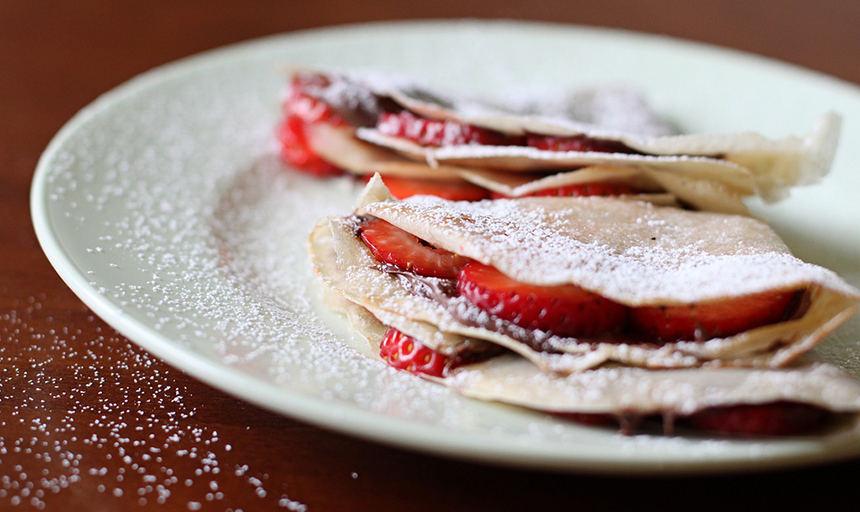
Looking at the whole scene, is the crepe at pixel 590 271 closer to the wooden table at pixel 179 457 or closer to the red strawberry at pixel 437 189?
the wooden table at pixel 179 457

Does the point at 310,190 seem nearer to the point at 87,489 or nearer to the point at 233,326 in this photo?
the point at 233,326

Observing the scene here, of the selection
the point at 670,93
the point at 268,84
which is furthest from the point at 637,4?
the point at 268,84

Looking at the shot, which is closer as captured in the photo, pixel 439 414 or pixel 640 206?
pixel 439 414

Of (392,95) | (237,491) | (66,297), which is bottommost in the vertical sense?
(66,297)

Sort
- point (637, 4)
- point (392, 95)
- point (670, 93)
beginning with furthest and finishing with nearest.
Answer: point (637, 4) < point (670, 93) < point (392, 95)

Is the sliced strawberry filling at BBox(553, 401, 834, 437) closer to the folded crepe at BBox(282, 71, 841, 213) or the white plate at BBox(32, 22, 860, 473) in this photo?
the white plate at BBox(32, 22, 860, 473)

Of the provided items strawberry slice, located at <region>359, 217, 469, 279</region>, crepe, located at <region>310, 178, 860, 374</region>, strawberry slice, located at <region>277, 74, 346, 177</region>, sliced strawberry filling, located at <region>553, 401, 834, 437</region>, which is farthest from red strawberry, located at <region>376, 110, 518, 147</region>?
sliced strawberry filling, located at <region>553, 401, 834, 437</region>
